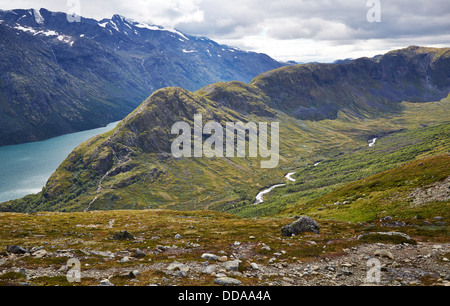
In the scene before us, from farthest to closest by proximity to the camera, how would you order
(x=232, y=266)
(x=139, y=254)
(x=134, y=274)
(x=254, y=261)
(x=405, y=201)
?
(x=405, y=201), (x=139, y=254), (x=254, y=261), (x=232, y=266), (x=134, y=274)

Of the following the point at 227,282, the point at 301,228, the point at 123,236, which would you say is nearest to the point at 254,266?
the point at 227,282

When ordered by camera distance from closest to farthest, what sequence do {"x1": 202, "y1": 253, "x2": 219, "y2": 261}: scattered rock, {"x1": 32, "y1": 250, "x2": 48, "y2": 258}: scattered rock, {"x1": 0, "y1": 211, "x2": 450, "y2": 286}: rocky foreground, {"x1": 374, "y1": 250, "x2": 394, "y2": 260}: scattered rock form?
1. {"x1": 0, "y1": 211, "x2": 450, "y2": 286}: rocky foreground
2. {"x1": 374, "y1": 250, "x2": 394, "y2": 260}: scattered rock
3. {"x1": 202, "y1": 253, "x2": 219, "y2": 261}: scattered rock
4. {"x1": 32, "y1": 250, "x2": 48, "y2": 258}: scattered rock

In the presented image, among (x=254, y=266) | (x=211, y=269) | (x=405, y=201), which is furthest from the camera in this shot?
(x=405, y=201)

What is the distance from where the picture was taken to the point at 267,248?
36.8 metres

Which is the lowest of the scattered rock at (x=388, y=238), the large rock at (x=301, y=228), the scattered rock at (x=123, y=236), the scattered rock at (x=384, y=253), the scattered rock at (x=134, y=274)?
the scattered rock at (x=123, y=236)

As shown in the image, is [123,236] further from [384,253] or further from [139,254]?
[384,253]

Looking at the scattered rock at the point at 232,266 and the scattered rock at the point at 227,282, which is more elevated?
the scattered rock at the point at 227,282

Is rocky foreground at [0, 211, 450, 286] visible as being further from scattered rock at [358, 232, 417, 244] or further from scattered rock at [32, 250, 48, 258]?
scattered rock at [32, 250, 48, 258]

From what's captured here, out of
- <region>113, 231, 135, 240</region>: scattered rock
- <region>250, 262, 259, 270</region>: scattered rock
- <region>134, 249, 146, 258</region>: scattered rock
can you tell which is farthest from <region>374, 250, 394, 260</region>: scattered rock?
<region>113, 231, 135, 240</region>: scattered rock

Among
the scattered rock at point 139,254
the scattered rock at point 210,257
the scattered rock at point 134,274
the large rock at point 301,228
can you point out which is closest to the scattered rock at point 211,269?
the scattered rock at point 210,257

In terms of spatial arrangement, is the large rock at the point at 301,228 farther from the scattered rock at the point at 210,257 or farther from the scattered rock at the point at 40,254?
the scattered rock at the point at 40,254
